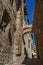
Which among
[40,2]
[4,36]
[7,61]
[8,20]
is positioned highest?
[40,2]

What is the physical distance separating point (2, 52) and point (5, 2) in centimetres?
341

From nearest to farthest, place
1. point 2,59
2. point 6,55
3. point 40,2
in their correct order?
point 40,2, point 2,59, point 6,55

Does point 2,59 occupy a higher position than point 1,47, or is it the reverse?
point 1,47

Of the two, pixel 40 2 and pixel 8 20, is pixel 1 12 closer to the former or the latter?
pixel 8 20

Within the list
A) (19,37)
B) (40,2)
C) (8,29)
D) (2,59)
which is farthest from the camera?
(19,37)

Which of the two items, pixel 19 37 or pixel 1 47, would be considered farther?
pixel 19 37

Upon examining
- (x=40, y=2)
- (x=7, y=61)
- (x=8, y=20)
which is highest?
(x=40, y=2)

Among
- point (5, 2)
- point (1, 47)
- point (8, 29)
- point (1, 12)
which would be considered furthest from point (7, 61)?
point (5, 2)

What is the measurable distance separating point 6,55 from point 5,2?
3533 millimetres

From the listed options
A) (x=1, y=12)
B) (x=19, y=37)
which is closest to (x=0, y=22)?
(x=1, y=12)

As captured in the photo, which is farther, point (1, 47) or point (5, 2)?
point (5, 2)

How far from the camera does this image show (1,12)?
1086cm

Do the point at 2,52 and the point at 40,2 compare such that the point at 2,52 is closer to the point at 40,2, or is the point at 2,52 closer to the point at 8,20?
the point at 8,20

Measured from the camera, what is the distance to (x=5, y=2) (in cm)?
1153
